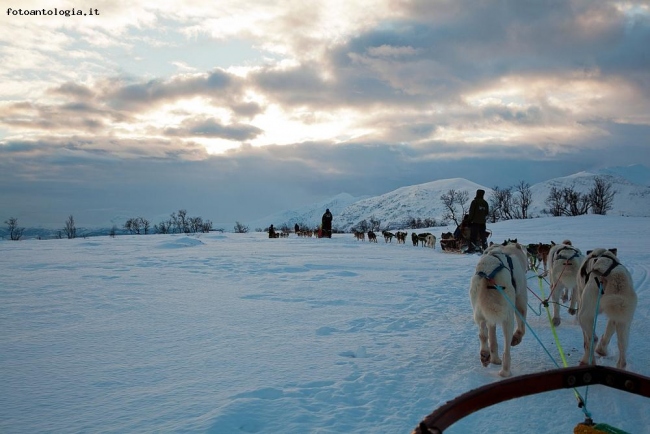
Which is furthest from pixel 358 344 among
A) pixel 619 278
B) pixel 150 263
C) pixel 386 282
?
pixel 150 263

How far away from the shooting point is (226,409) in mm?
2830

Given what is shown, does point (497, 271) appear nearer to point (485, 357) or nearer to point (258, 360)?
point (485, 357)

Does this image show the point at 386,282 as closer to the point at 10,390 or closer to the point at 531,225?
the point at 10,390

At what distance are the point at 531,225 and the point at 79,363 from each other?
3297cm

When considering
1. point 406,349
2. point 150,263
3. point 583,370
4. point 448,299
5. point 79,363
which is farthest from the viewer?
point 150,263

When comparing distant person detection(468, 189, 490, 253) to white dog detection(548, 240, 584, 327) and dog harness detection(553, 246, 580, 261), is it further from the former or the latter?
white dog detection(548, 240, 584, 327)

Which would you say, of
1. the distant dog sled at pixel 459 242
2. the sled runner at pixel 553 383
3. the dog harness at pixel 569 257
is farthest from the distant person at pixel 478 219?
the sled runner at pixel 553 383

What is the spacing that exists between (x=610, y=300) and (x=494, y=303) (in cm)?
98

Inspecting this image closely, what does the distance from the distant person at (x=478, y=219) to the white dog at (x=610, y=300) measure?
10.4 metres

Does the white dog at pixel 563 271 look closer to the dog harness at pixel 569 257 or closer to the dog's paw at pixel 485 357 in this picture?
the dog harness at pixel 569 257

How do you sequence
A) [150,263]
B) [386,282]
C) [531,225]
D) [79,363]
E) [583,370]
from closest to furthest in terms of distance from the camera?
[583,370] < [79,363] < [386,282] < [150,263] < [531,225]

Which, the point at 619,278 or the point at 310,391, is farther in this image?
the point at 619,278

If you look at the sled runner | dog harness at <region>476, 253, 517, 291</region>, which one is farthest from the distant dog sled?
the sled runner

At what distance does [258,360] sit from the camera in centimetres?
390
